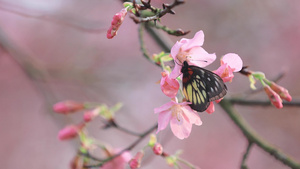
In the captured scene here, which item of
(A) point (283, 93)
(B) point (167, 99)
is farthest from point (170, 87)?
(B) point (167, 99)

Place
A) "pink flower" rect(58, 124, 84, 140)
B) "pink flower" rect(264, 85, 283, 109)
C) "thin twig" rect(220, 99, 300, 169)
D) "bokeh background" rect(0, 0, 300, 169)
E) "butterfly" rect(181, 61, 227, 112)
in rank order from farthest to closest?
"bokeh background" rect(0, 0, 300, 169), "pink flower" rect(58, 124, 84, 140), "thin twig" rect(220, 99, 300, 169), "pink flower" rect(264, 85, 283, 109), "butterfly" rect(181, 61, 227, 112)

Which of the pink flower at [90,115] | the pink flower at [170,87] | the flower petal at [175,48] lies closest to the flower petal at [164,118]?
the pink flower at [170,87]

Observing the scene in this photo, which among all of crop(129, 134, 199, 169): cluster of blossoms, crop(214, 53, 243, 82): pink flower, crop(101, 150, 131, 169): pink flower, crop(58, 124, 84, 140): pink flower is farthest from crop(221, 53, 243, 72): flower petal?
crop(58, 124, 84, 140): pink flower

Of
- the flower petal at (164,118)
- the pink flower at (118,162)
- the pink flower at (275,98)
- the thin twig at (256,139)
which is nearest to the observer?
the flower petal at (164,118)

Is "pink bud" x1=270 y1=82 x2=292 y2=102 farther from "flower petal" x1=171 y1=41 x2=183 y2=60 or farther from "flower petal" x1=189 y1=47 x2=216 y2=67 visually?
"flower petal" x1=171 y1=41 x2=183 y2=60

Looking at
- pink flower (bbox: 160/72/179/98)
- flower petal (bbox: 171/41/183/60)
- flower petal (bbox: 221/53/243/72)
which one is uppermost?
flower petal (bbox: 171/41/183/60)

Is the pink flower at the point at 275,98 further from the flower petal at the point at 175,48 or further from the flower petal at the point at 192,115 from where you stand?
the flower petal at the point at 175,48

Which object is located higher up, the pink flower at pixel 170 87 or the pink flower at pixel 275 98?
the pink flower at pixel 170 87

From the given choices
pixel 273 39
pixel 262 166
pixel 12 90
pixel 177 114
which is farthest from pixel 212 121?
pixel 177 114

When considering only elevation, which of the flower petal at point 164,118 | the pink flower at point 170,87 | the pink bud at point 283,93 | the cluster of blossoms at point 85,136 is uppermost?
the pink flower at point 170,87
